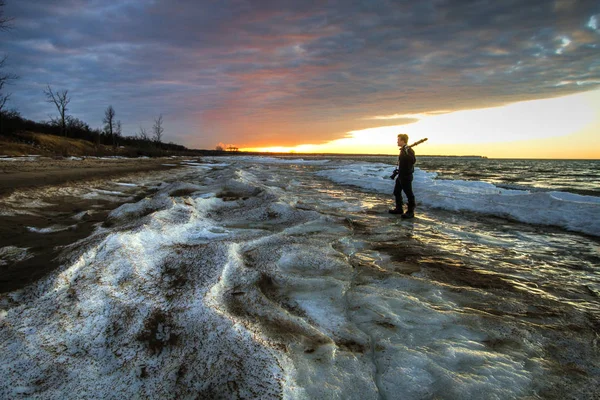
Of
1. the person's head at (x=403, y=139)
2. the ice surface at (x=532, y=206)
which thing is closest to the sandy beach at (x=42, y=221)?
the person's head at (x=403, y=139)

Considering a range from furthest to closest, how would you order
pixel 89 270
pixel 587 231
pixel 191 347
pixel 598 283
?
pixel 587 231
pixel 598 283
pixel 89 270
pixel 191 347

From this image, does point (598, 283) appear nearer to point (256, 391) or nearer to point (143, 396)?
point (256, 391)

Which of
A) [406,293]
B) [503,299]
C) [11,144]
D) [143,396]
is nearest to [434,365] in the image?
[406,293]

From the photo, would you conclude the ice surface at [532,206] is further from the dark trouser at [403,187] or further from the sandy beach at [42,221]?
the sandy beach at [42,221]

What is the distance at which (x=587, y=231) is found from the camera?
18.3 feet

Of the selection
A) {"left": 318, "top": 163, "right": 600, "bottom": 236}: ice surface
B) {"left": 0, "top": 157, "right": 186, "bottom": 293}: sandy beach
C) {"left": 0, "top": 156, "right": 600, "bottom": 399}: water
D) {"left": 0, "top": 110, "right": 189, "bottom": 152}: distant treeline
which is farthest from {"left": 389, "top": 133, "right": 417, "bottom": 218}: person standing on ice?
{"left": 0, "top": 110, "right": 189, "bottom": 152}: distant treeline

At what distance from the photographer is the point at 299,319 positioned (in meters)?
2.27

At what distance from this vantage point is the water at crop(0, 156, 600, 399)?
163cm

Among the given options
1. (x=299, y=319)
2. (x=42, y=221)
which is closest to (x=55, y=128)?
(x=42, y=221)

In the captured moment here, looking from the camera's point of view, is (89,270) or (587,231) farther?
(587,231)

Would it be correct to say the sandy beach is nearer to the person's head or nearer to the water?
the water

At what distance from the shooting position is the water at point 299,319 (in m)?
1.63

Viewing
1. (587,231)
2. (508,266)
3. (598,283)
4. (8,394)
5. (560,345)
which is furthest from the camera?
(587,231)

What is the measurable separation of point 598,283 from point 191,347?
4.38m
